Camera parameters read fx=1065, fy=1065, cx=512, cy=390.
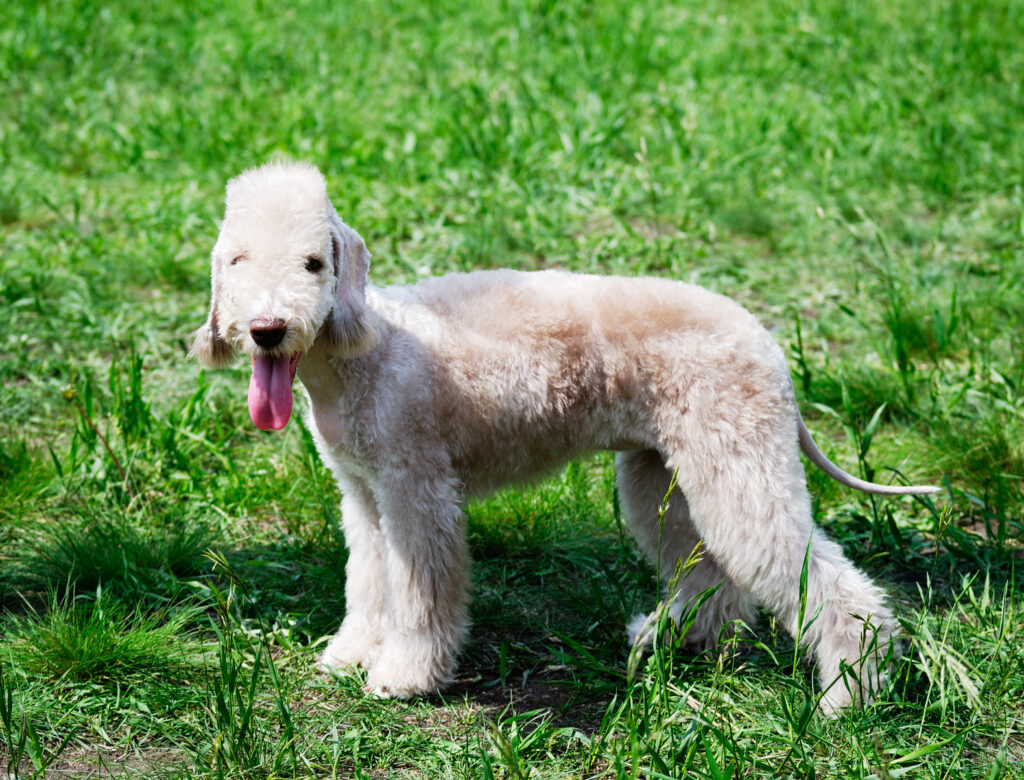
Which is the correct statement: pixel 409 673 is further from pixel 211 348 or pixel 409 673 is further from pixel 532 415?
pixel 211 348

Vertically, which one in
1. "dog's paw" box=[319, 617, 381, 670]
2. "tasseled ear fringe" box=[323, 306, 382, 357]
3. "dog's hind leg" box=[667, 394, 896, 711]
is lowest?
"dog's paw" box=[319, 617, 381, 670]

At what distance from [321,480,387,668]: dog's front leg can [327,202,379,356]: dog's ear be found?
1.93 feet

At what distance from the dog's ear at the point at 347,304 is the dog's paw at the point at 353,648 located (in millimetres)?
985

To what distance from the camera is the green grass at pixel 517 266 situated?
9.86 ft

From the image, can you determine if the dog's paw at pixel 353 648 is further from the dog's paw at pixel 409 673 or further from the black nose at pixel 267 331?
the black nose at pixel 267 331

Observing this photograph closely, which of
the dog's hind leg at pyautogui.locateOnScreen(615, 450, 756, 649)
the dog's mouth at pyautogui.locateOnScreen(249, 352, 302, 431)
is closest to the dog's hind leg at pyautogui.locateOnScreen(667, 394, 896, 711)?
the dog's hind leg at pyautogui.locateOnScreen(615, 450, 756, 649)

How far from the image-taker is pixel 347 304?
296 cm

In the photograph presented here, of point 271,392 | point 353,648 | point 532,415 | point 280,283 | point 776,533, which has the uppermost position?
point 280,283

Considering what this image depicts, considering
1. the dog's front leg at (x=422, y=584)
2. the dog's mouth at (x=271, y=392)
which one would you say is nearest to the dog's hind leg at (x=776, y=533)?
the dog's front leg at (x=422, y=584)

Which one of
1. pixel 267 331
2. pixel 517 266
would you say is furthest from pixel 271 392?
pixel 517 266

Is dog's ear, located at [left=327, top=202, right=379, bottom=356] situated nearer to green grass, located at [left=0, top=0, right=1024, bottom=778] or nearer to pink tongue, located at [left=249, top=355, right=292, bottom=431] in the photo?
pink tongue, located at [left=249, top=355, right=292, bottom=431]

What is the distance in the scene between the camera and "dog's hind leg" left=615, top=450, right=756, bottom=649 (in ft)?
11.5

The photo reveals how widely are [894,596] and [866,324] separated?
193cm

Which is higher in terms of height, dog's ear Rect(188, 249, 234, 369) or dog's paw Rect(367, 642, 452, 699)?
dog's ear Rect(188, 249, 234, 369)
